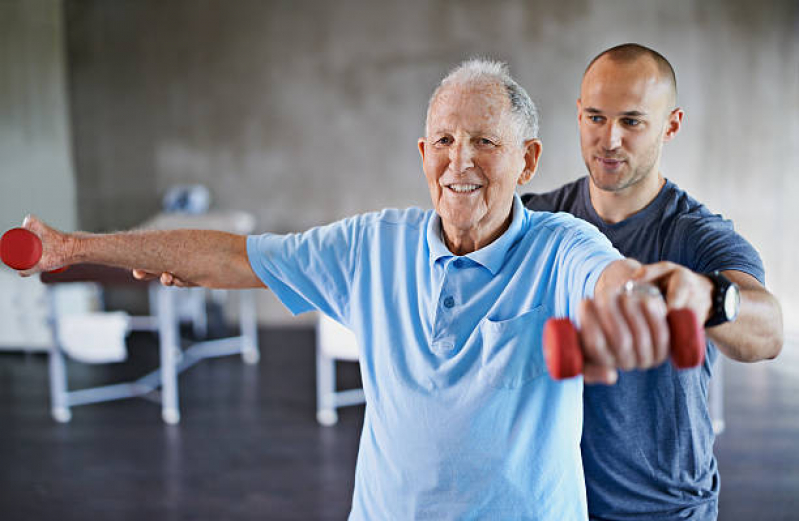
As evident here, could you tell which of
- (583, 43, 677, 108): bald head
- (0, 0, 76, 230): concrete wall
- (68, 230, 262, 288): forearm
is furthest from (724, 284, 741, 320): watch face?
(0, 0, 76, 230): concrete wall

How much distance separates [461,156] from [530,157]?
161 mm

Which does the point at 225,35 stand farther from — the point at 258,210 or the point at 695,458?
the point at 695,458

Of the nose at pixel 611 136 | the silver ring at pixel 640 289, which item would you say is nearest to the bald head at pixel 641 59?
the nose at pixel 611 136

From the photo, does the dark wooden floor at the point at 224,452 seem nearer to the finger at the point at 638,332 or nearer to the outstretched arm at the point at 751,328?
the outstretched arm at the point at 751,328

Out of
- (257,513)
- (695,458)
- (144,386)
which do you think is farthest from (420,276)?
(144,386)

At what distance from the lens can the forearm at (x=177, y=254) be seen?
1.29 metres

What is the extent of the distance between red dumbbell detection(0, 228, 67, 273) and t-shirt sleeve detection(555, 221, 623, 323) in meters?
0.94

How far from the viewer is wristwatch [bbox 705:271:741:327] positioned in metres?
0.88

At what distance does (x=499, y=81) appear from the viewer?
111cm

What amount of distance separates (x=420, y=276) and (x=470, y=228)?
0.12 m

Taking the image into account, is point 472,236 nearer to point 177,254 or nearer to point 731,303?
point 731,303

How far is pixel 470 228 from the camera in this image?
1.18 meters

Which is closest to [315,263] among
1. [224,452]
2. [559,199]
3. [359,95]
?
[559,199]

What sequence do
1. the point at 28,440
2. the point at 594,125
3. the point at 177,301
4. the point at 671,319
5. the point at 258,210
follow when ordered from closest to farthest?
the point at 671,319 → the point at 594,125 → the point at 28,440 → the point at 177,301 → the point at 258,210
